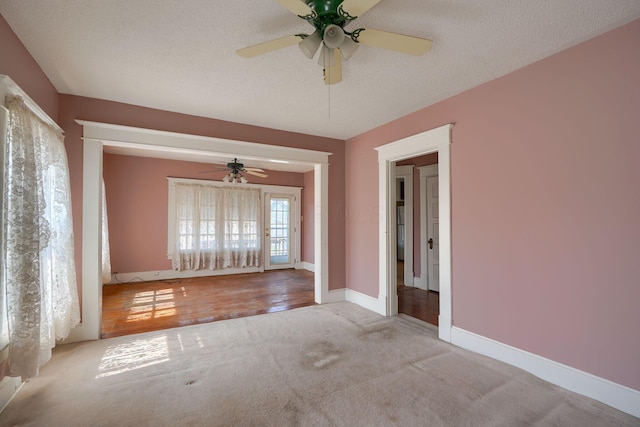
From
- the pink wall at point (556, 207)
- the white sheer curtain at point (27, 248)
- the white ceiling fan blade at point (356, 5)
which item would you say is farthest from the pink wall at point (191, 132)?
the white ceiling fan blade at point (356, 5)

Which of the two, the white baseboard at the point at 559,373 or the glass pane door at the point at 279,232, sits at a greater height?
the glass pane door at the point at 279,232

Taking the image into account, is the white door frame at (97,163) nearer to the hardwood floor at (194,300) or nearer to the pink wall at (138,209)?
the hardwood floor at (194,300)

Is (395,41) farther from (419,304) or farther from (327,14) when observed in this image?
(419,304)

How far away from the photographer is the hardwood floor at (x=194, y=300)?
3.52 metres

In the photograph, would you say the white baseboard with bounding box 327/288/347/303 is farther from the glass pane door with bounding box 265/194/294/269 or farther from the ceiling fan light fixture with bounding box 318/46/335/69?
the ceiling fan light fixture with bounding box 318/46/335/69

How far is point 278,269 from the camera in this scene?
7086 mm

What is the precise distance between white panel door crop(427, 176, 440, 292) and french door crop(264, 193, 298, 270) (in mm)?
3510

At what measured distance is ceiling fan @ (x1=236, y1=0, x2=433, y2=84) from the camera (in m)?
1.47

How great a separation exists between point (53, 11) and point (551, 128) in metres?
3.61

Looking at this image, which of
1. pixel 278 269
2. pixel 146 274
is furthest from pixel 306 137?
pixel 146 274

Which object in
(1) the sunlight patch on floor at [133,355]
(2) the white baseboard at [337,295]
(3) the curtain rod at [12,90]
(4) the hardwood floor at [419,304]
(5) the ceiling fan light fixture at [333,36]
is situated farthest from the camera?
(2) the white baseboard at [337,295]

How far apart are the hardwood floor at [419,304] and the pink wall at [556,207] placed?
918 millimetres

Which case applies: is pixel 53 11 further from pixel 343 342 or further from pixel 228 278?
pixel 228 278

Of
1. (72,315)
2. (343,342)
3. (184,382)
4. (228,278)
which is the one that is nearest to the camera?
(184,382)
